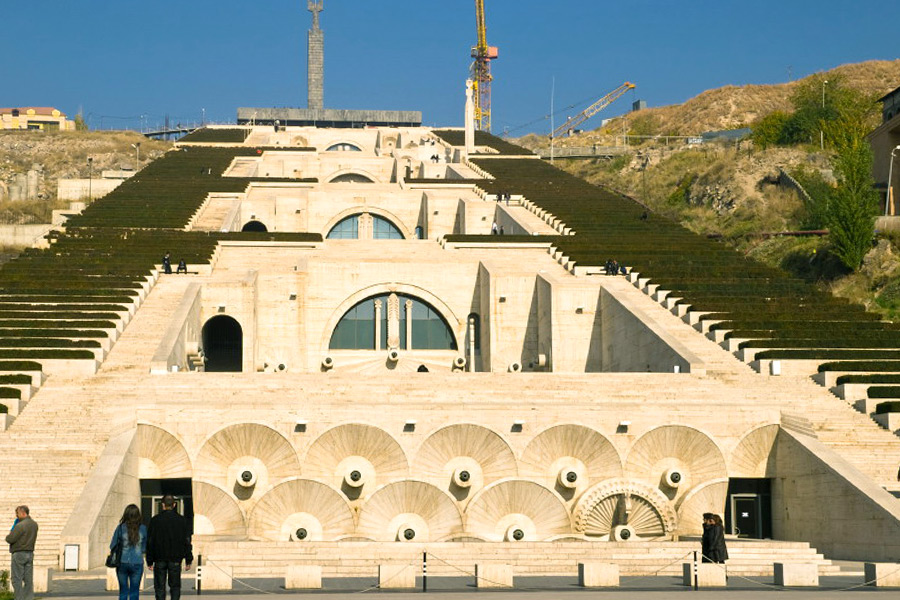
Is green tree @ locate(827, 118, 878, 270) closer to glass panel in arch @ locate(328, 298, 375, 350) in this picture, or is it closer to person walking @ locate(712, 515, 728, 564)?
glass panel in arch @ locate(328, 298, 375, 350)

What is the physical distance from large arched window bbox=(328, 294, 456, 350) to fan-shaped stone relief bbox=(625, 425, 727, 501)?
21.4 metres

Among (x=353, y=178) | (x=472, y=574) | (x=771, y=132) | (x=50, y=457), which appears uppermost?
(x=771, y=132)

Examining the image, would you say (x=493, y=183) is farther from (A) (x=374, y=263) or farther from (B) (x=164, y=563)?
(B) (x=164, y=563)

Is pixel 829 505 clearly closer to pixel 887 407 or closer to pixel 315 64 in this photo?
pixel 887 407

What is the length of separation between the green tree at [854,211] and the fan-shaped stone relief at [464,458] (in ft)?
95.0

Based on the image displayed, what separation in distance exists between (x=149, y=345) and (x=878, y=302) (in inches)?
1259

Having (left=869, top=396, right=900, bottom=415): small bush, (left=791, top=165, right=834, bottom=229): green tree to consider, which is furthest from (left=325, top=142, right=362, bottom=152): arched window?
(left=869, top=396, right=900, bottom=415): small bush

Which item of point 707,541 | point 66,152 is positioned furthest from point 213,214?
point 66,152

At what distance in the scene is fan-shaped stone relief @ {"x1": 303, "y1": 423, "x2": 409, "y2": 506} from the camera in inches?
1339

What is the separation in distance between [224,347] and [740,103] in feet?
346

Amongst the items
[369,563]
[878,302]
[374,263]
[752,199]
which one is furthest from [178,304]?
[752,199]

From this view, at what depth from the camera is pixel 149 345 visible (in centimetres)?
4275

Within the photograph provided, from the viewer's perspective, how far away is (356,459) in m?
34.3

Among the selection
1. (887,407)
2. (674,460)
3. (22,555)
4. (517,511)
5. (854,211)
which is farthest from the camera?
(854,211)
